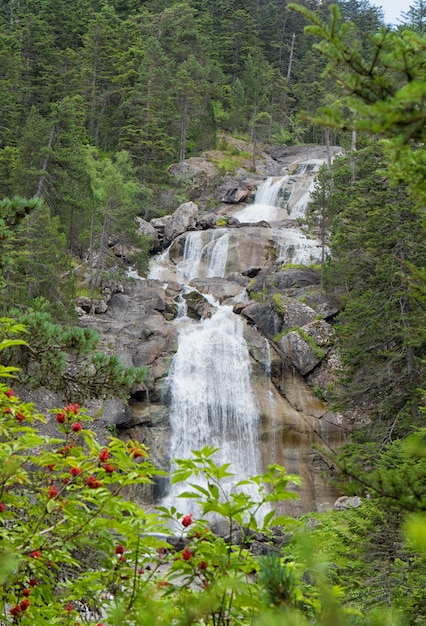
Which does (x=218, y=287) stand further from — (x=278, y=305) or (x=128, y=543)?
(x=128, y=543)

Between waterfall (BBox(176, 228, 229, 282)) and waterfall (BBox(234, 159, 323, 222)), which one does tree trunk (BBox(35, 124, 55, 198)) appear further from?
waterfall (BBox(234, 159, 323, 222))

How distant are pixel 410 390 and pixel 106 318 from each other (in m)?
15.8

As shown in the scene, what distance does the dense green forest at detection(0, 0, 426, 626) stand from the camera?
2617 mm

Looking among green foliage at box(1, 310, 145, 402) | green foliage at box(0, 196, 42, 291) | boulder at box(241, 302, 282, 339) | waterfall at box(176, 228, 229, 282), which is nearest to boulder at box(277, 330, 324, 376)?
boulder at box(241, 302, 282, 339)

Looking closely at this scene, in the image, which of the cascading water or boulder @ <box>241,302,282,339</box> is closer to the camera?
the cascading water

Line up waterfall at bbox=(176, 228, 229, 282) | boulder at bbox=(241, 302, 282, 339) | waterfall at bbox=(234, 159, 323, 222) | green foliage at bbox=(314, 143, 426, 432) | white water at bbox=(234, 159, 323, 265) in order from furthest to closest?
waterfall at bbox=(234, 159, 323, 222) → waterfall at bbox=(176, 228, 229, 282) → white water at bbox=(234, 159, 323, 265) → boulder at bbox=(241, 302, 282, 339) → green foliage at bbox=(314, 143, 426, 432)

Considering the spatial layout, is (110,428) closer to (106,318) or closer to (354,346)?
(106,318)

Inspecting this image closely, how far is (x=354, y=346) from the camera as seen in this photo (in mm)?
16797

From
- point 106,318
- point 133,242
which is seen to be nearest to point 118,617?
point 106,318

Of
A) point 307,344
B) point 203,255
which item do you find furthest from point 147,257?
point 307,344

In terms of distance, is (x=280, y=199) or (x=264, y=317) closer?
(x=264, y=317)

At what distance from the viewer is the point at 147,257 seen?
31844mm

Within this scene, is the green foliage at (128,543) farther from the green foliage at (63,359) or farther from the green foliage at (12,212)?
the green foliage at (63,359)

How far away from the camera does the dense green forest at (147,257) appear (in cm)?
262
